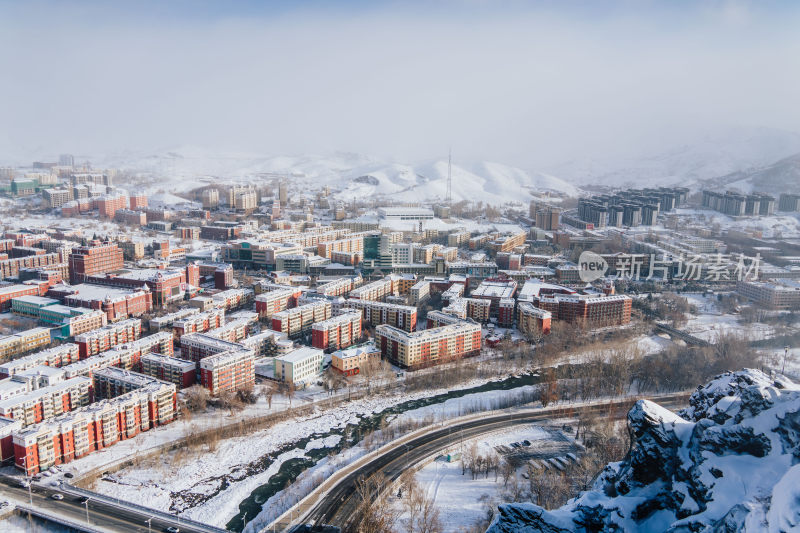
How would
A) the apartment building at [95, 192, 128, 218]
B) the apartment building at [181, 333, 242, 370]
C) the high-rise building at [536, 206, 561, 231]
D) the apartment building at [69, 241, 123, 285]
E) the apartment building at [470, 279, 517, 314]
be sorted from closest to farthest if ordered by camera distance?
the apartment building at [181, 333, 242, 370] → the apartment building at [470, 279, 517, 314] → the apartment building at [69, 241, 123, 285] → the high-rise building at [536, 206, 561, 231] → the apartment building at [95, 192, 128, 218]

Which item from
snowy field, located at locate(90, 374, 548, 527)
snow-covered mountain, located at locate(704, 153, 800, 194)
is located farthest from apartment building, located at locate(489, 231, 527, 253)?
snowy field, located at locate(90, 374, 548, 527)

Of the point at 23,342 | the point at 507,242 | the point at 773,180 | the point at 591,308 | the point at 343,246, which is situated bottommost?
the point at 23,342

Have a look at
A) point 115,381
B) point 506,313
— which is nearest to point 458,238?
point 506,313

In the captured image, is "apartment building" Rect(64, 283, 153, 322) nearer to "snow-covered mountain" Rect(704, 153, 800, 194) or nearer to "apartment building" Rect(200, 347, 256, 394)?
"apartment building" Rect(200, 347, 256, 394)

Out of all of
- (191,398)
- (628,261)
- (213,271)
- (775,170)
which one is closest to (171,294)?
(213,271)

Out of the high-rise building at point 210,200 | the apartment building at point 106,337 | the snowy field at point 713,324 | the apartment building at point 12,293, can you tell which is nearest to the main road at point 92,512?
the apartment building at point 106,337

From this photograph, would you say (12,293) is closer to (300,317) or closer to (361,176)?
(300,317)

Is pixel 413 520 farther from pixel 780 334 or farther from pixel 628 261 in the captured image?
pixel 628 261
